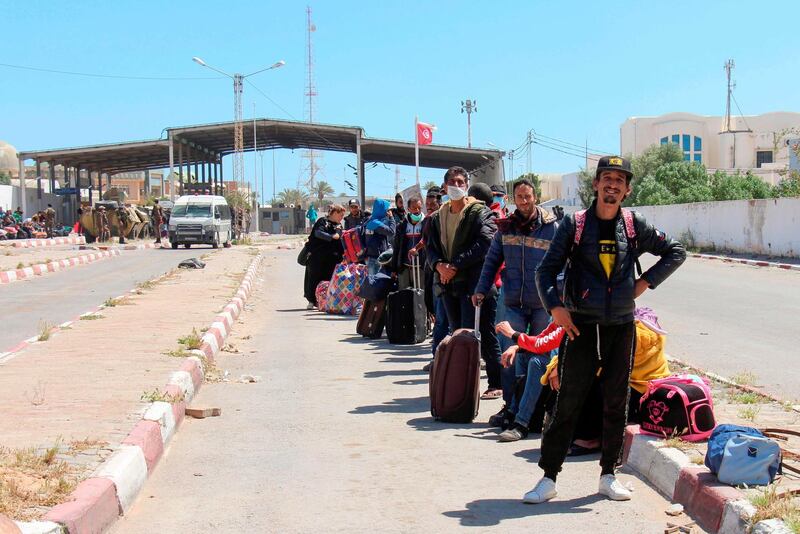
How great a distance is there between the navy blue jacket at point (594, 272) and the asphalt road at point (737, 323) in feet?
11.1

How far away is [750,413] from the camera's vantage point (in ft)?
21.2

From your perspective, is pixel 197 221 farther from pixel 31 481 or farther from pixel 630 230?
pixel 630 230

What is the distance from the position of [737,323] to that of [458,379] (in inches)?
295

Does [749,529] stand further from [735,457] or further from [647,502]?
[647,502]

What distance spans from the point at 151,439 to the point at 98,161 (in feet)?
219

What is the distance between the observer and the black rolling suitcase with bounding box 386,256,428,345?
11.6 metres

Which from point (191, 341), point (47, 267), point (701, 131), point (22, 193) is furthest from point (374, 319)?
point (701, 131)

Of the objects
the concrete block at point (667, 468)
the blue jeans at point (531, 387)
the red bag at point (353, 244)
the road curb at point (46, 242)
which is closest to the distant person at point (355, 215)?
the red bag at point (353, 244)

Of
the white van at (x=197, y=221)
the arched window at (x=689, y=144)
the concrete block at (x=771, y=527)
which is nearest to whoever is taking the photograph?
the concrete block at (x=771, y=527)

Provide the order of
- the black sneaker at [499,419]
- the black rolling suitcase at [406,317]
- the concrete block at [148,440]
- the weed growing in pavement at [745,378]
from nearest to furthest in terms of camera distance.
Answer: the concrete block at [148,440]
the black sneaker at [499,419]
the weed growing in pavement at [745,378]
the black rolling suitcase at [406,317]

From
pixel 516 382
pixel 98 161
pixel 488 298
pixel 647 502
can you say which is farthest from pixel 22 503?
pixel 98 161

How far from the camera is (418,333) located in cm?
1194

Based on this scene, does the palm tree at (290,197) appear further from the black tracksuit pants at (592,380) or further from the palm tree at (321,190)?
the black tracksuit pants at (592,380)

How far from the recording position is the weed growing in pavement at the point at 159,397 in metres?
7.30
